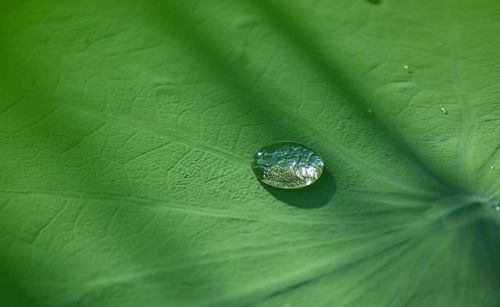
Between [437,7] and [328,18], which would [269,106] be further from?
[437,7]

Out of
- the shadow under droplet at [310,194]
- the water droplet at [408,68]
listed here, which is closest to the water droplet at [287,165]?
the shadow under droplet at [310,194]

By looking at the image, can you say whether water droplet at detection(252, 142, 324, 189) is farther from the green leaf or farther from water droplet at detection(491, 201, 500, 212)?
water droplet at detection(491, 201, 500, 212)

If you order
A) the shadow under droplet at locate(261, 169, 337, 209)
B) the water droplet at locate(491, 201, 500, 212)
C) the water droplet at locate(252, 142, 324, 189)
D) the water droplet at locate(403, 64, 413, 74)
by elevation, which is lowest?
the water droplet at locate(491, 201, 500, 212)

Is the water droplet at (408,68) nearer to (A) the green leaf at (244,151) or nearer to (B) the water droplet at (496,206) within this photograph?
(A) the green leaf at (244,151)

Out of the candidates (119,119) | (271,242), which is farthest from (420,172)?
(119,119)

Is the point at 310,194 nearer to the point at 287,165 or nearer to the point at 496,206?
the point at 287,165

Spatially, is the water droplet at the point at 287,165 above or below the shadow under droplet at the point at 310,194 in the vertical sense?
above

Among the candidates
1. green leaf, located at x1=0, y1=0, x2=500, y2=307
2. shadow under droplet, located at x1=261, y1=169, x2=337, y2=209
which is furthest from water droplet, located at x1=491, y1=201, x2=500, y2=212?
shadow under droplet, located at x1=261, y1=169, x2=337, y2=209

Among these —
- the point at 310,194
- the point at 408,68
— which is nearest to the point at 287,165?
the point at 310,194
